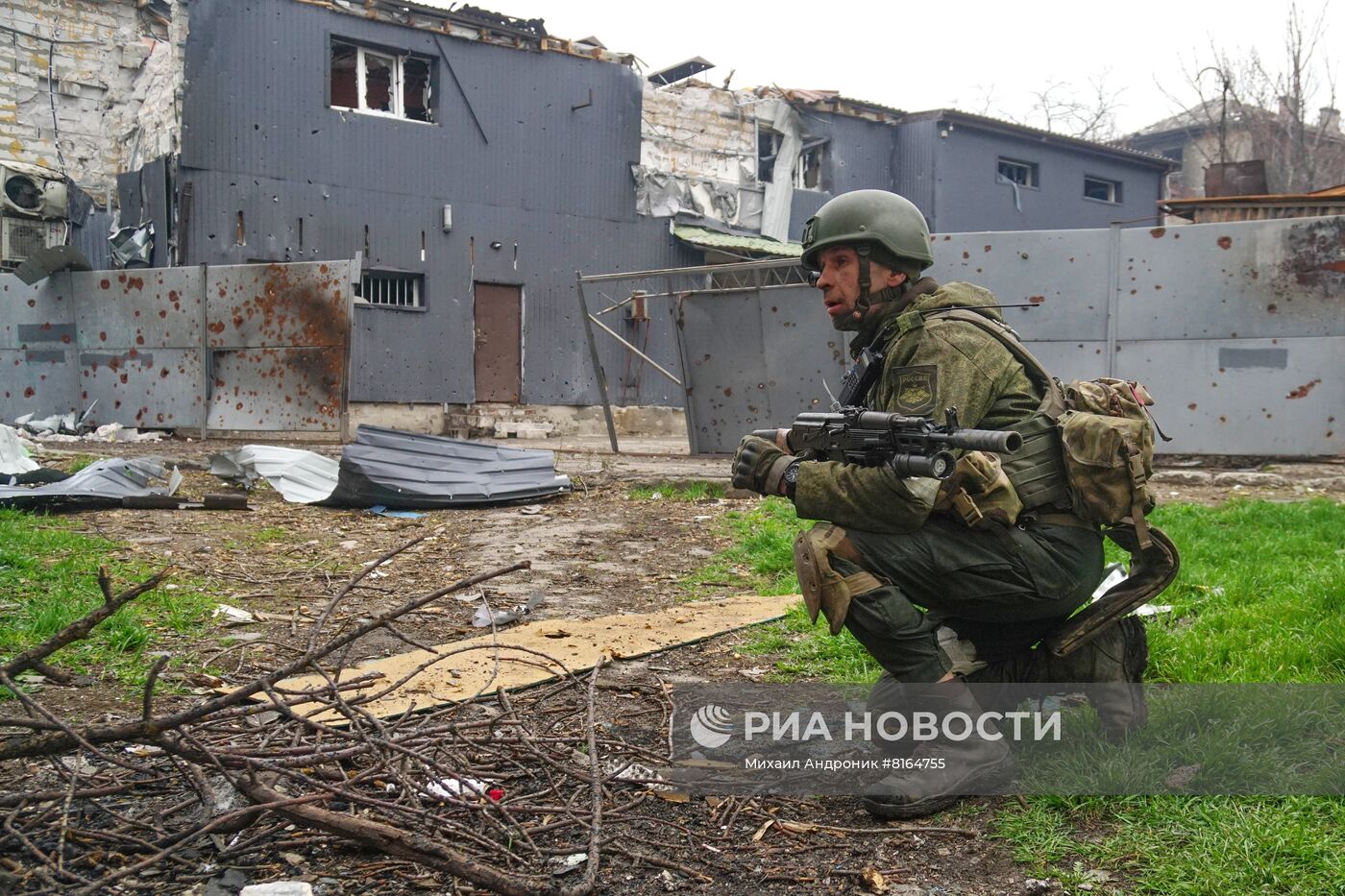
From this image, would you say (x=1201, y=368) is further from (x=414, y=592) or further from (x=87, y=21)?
(x=87, y=21)

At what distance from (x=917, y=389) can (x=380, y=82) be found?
55.4 ft

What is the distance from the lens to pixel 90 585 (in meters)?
4.55

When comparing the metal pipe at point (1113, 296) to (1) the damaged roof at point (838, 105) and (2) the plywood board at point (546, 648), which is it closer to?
(2) the plywood board at point (546, 648)

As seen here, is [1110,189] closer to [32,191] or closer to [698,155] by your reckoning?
[698,155]

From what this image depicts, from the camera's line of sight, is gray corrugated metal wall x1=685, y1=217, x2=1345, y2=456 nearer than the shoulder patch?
No

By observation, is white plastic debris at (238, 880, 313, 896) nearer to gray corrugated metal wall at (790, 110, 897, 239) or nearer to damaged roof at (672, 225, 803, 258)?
damaged roof at (672, 225, 803, 258)

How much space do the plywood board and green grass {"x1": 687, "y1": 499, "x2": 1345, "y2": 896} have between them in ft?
0.96

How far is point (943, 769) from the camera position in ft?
8.46

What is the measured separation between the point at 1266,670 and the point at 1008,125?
74.2 ft

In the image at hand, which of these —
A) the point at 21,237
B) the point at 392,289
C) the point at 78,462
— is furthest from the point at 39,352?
the point at 78,462

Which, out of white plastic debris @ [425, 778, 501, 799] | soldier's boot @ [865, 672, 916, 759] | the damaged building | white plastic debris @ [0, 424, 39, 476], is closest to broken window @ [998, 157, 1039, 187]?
the damaged building

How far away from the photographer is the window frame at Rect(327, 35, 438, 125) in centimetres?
1683

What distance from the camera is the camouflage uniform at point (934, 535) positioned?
258cm

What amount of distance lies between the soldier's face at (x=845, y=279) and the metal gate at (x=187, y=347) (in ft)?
31.2
